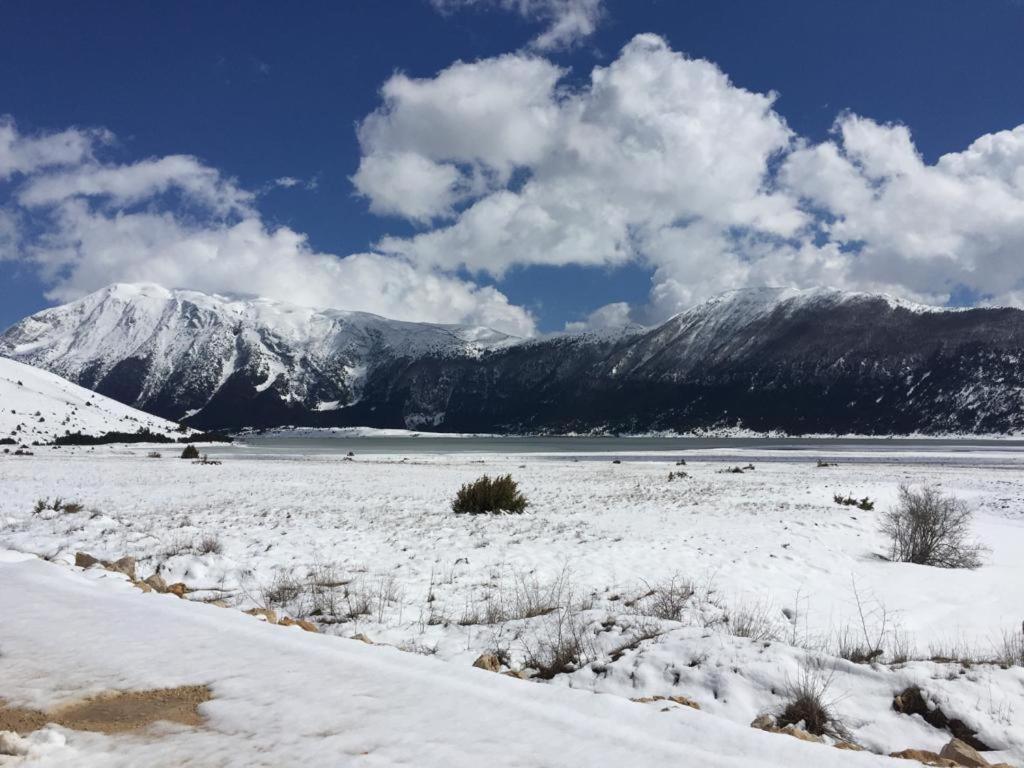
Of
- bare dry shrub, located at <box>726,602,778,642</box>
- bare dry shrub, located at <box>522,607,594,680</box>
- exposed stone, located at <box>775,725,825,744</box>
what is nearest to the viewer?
exposed stone, located at <box>775,725,825,744</box>

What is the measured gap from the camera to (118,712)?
3.65 m

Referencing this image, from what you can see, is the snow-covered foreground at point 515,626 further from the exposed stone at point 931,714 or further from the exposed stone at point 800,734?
the exposed stone at point 800,734

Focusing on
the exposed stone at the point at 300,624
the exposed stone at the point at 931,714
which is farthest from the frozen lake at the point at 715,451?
the exposed stone at the point at 931,714

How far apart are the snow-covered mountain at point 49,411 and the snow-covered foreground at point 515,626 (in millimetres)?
45048

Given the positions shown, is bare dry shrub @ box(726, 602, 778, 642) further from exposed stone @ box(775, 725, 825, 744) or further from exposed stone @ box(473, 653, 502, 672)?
exposed stone @ box(473, 653, 502, 672)

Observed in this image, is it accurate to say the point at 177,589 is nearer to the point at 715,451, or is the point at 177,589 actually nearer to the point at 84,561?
the point at 84,561

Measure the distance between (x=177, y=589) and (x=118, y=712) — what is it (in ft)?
14.1

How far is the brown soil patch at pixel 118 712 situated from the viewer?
3.45 metres

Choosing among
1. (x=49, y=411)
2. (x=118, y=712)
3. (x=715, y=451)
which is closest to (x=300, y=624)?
(x=118, y=712)

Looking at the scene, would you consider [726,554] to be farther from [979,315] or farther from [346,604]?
[979,315]

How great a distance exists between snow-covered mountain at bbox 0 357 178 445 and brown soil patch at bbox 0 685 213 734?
59008mm

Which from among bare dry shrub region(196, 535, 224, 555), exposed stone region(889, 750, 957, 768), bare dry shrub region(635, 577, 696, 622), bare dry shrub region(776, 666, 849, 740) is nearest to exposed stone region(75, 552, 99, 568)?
bare dry shrub region(196, 535, 224, 555)

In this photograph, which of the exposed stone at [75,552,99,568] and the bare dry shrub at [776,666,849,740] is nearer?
the bare dry shrub at [776,666,849,740]

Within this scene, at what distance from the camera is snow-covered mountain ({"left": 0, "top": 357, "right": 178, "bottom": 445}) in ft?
175
